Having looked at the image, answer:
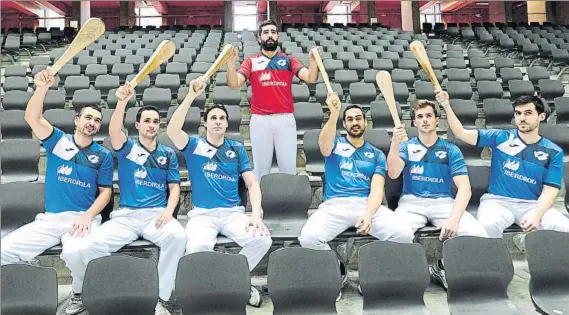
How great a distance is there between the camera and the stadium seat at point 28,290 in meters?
2.07

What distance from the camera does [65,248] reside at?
2.53 m

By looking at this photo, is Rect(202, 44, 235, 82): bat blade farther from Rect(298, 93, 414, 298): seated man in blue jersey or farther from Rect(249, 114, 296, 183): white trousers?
Rect(298, 93, 414, 298): seated man in blue jersey

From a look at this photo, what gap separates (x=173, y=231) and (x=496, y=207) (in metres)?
2.01

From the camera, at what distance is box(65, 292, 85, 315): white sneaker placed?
8.29 ft

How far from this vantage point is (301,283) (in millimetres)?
2248

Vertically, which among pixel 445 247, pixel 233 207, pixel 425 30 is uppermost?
pixel 425 30

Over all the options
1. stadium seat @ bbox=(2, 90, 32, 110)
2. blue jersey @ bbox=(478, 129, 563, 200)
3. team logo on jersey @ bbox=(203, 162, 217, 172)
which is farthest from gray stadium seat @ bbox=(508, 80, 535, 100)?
stadium seat @ bbox=(2, 90, 32, 110)

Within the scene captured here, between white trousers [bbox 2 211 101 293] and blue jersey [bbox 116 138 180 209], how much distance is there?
0.30 m

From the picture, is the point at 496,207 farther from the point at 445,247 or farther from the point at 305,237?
the point at 305,237

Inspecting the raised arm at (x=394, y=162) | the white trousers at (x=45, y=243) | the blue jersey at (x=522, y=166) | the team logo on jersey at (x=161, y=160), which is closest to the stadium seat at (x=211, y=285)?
the white trousers at (x=45, y=243)

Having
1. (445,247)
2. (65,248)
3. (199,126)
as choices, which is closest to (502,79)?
(199,126)

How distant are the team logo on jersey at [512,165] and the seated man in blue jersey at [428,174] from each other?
29cm

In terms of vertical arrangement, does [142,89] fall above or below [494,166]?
above

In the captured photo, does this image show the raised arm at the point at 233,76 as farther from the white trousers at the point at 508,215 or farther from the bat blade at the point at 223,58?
the white trousers at the point at 508,215
